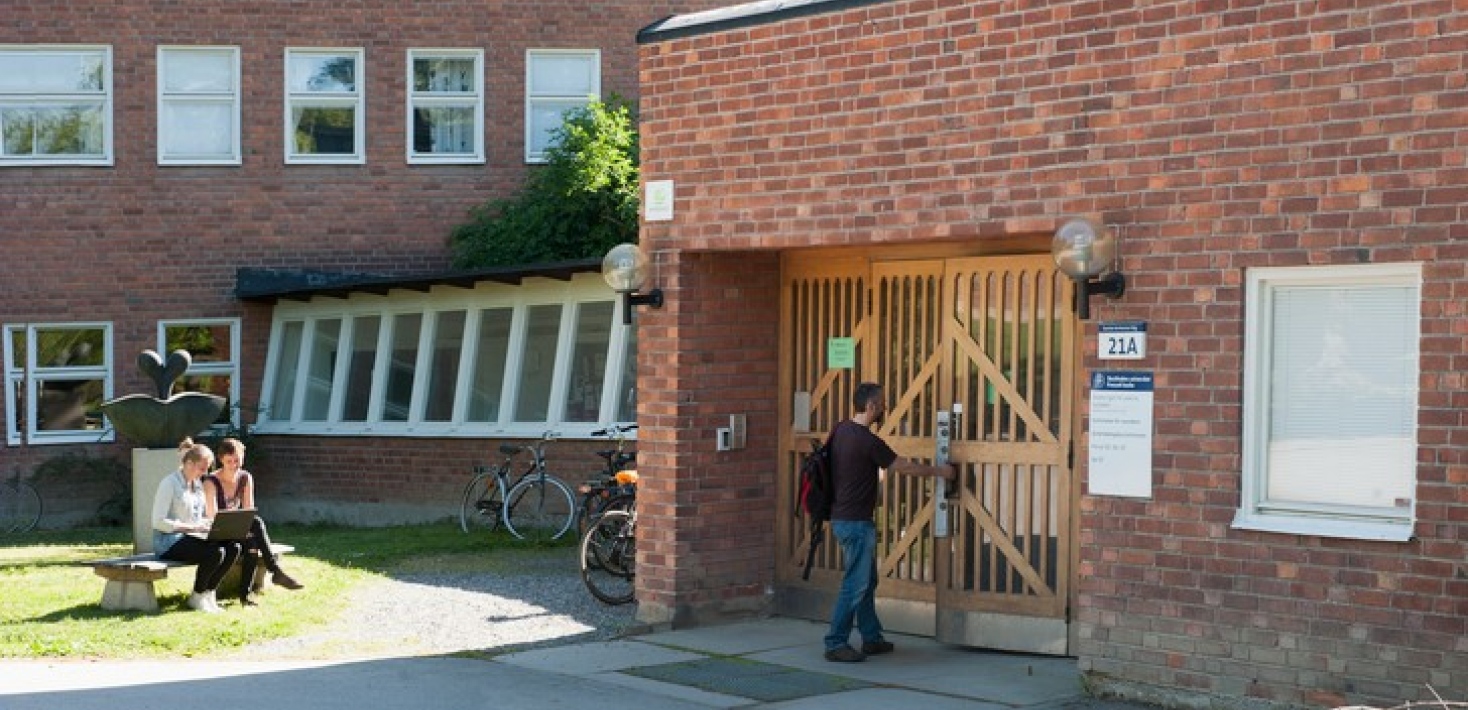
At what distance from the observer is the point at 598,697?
10758 millimetres

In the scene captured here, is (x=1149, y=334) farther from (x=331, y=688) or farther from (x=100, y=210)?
(x=100, y=210)

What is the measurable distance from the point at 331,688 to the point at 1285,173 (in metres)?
5.73

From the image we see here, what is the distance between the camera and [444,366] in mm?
21906

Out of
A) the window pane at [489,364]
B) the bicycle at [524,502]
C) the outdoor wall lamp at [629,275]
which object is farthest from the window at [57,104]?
the outdoor wall lamp at [629,275]

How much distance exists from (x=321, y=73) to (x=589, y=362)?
6552mm

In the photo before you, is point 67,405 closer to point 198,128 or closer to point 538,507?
point 198,128

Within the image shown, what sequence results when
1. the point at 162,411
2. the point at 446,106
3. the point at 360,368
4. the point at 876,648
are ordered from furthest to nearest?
1. the point at 446,106
2. the point at 360,368
3. the point at 162,411
4. the point at 876,648

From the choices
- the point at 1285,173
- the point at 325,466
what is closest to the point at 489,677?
the point at 1285,173

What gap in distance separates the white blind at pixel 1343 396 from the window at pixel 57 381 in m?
17.0

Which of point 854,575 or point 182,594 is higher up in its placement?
point 854,575

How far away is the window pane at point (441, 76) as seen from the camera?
79.9ft

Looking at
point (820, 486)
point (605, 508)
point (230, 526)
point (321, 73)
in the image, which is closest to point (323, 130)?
point (321, 73)

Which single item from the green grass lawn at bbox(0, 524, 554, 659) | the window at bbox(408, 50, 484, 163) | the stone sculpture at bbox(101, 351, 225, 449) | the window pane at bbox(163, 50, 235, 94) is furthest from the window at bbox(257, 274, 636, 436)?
the stone sculpture at bbox(101, 351, 225, 449)

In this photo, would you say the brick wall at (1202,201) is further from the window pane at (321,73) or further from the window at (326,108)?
the window pane at (321,73)
